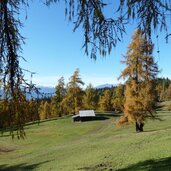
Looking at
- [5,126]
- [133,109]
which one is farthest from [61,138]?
[5,126]

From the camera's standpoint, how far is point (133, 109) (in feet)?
111

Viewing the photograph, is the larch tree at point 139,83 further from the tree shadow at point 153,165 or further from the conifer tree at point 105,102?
the conifer tree at point 105,102

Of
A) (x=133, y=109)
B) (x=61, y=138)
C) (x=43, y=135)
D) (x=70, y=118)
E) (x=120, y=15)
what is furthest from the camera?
(x=70, y=118)

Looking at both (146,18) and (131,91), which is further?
(131,91)

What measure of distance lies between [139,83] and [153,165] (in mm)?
20416

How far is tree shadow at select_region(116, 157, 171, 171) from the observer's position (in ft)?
42.4

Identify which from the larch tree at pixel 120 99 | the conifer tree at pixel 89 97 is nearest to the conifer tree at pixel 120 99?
the larch tree at pixel 120 99

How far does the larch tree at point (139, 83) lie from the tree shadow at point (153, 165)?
18420mm

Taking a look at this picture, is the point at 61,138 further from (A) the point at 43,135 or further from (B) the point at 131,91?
(B) the point at 131,91

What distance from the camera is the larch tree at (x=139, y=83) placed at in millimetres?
33250

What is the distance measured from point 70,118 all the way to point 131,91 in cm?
3830

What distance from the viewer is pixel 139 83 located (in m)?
33.9

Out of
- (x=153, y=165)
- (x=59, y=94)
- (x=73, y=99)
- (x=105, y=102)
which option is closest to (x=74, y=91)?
(x=73, y=99)

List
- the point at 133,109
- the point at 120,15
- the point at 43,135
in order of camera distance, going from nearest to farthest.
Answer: the point at 120,15
the point at 133,109
the point at 43,135
